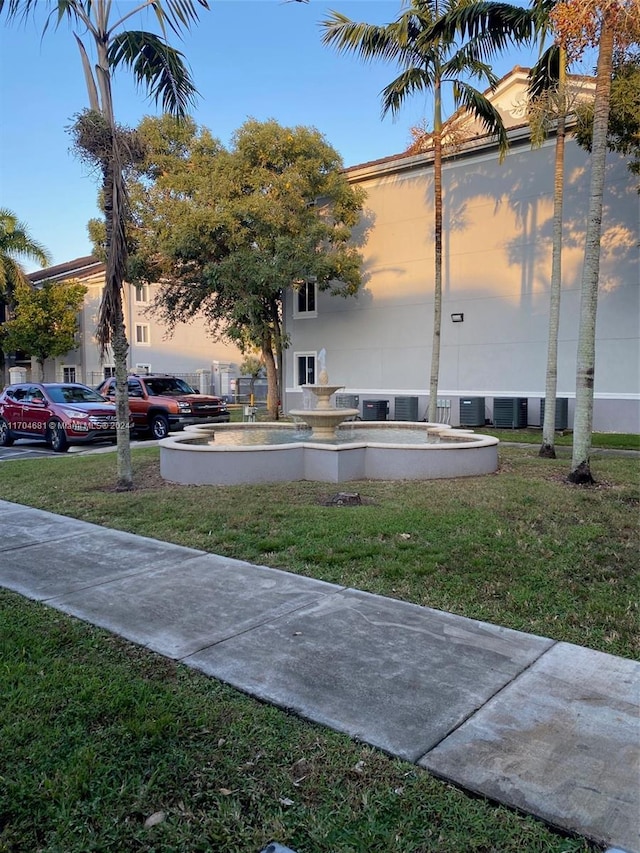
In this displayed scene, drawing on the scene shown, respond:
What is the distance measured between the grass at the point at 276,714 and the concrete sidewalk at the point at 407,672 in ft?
0.51

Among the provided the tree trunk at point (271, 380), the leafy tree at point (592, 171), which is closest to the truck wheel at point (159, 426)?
the tree trunk at point (271, 380)

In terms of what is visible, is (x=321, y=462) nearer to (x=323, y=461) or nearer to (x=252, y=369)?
(x=323, y=461)

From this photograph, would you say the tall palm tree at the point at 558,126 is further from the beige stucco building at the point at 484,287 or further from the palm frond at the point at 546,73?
the beige stucco building at the point at 484,287

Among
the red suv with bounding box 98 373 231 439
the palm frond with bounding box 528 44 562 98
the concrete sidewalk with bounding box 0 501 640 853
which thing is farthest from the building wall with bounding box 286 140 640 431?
the concrete sidewalk with bounding box 0 501 640 853

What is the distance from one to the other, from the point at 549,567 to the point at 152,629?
3.34 meters

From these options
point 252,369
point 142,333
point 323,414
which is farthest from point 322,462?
point 142,333

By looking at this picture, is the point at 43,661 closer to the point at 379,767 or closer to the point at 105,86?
the point at 379,767

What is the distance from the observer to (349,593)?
4.94 meters

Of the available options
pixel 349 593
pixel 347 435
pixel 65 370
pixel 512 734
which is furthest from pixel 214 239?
pixel 65 370

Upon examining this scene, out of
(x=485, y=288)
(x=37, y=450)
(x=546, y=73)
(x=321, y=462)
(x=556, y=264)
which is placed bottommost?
(x=37, y=450)

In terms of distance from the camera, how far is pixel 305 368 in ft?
79.3

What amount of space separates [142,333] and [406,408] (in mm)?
18676

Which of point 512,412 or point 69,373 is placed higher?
point 69,373

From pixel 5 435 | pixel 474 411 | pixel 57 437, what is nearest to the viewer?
pixel 57 437
